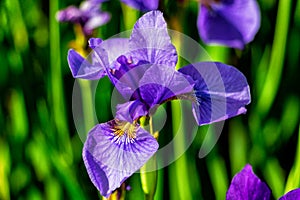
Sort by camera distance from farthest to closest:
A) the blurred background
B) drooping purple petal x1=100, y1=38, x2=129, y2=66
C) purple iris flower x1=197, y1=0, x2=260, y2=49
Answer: the blurred background, purple iris flower x1=197, y1=0, x2=260, y2=49, drooping purple petal x1=100, y1=38, x2=129, y2=66

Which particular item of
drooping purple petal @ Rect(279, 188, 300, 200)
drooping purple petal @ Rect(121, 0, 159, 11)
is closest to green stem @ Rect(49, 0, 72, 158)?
drooping purple petal @ Rect(121, 0, 159, 11)

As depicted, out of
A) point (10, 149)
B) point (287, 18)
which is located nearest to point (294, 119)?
point (287, 18)

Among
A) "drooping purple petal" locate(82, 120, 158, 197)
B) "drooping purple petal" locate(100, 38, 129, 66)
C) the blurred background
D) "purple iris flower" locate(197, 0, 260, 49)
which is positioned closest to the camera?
"drooping purple petal" locate(82, 120, 158, 197)

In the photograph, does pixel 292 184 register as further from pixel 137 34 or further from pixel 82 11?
pixel 82 11

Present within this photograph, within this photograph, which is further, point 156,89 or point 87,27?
point 87,27

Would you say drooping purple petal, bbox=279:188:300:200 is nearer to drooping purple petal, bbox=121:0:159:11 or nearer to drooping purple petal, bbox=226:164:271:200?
drooping purple petal, bbox=226:164:271:200

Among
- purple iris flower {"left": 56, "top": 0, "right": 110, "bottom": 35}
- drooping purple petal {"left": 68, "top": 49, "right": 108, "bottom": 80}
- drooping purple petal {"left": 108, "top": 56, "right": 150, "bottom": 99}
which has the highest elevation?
purple iris flower {"left": 56, "top": 0, "right": 110, "bottom": 35}

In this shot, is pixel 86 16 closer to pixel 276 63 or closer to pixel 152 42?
pixel 276 63
